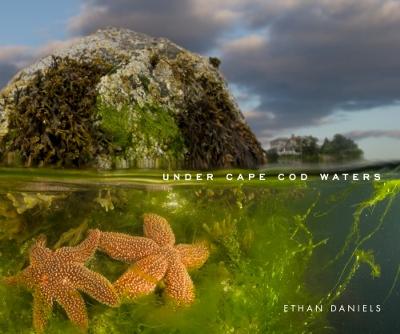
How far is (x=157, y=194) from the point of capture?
6262mm

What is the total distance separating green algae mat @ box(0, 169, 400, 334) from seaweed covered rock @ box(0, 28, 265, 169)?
0.76 feet

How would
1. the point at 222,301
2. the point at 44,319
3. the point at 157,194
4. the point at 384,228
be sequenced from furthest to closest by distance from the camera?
the point at 384,228 → the point at 157,194 → the point at 222,301 → the point at 44,319

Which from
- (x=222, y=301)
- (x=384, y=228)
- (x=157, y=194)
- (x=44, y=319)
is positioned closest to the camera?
(x=44, y=319)

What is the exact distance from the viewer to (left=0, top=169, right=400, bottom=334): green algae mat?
5.47 meters

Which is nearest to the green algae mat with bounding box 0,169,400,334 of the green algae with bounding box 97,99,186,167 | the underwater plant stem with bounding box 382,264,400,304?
→ the underwater plant stem with bounding box 382,264,400,304

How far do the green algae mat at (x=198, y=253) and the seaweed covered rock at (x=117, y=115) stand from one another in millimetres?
232

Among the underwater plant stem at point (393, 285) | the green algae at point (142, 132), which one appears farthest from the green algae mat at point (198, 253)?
the green algae at point (142, 132)

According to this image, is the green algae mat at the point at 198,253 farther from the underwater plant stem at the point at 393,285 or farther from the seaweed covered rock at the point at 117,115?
the seaweed covered rock at the point at 117,115

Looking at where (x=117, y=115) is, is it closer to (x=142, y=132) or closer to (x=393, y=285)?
(x=142, y=132)

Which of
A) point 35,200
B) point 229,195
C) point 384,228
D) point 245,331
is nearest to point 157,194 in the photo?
point 229,195

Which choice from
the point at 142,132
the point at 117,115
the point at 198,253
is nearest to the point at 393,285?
the point at 198,253

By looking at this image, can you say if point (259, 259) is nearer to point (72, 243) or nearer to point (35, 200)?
point (72, 243)

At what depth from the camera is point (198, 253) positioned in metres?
5.72

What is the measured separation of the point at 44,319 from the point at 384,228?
3902mm
